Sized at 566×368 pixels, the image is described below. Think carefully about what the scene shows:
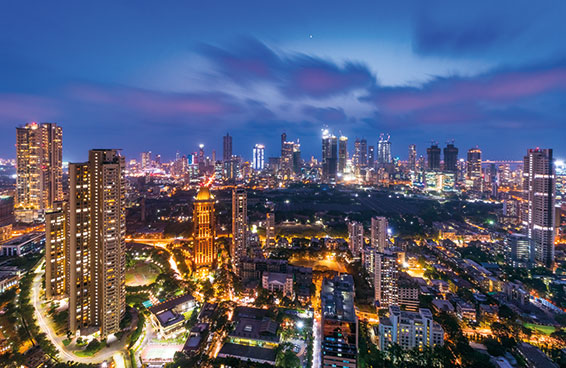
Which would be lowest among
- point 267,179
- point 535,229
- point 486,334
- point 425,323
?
point 486,334

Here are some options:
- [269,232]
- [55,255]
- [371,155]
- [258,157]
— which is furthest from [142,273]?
[371,155]

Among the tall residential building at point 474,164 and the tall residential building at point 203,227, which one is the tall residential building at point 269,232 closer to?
the tall residential building at point 203,227

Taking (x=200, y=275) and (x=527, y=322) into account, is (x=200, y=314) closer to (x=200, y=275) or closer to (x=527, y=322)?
(x=200, y=275)

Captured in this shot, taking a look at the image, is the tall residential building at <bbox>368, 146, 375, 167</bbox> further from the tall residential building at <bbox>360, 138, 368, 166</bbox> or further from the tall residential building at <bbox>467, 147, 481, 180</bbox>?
the tall residential building at <bbox>467, 147, 481, 180</bbox>

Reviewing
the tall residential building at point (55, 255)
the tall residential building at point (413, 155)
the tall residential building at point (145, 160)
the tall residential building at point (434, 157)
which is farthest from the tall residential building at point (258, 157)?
the tall residential building at point (55, 255)

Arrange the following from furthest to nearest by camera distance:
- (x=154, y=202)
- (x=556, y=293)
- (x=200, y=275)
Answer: (x=154, y=202), (x=200, y=275), (x=556, y=293)

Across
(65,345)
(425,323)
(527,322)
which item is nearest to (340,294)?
(425,323)

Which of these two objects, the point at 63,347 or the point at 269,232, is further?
the point at 269,232

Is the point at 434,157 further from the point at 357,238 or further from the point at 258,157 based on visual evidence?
the point at 357,238
